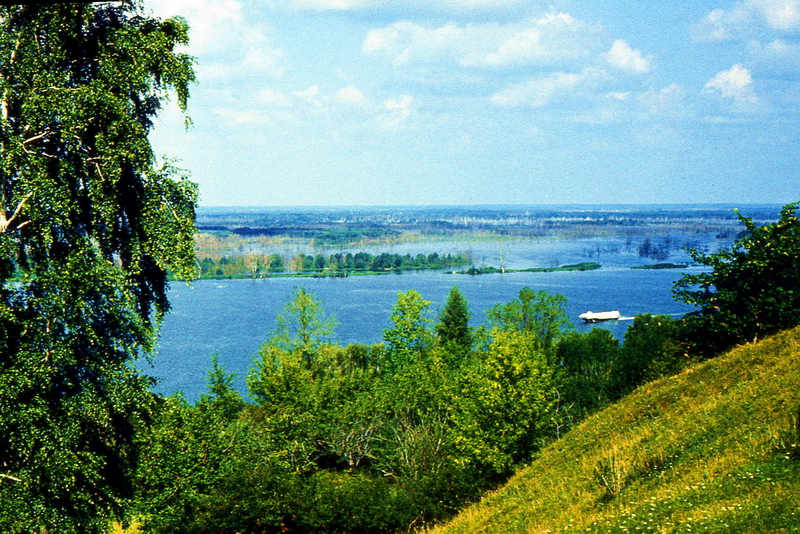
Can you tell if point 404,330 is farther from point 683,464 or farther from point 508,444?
point 683,464

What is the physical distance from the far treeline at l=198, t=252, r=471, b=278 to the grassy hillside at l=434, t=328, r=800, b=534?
143715 millimetres

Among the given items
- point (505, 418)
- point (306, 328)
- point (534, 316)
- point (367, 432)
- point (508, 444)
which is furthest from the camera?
point (534, 316)

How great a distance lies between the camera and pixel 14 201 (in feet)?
33.0

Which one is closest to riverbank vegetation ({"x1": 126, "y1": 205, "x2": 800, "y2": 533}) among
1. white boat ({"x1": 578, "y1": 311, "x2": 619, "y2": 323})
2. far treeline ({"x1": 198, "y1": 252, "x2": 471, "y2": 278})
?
white boat ({"x1": 578, "y1": 311, "x2": 619, "y2": 323})

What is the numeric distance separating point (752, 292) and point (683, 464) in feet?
40.2

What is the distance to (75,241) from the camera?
34.7 feet

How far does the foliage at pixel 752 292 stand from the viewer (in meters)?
20.8

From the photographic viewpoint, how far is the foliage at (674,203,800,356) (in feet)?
68.1

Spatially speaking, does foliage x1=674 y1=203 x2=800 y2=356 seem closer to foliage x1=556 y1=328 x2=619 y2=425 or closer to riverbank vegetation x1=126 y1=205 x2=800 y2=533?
riverbank vegetation x1=126 y1=205 x2=800 y2=533

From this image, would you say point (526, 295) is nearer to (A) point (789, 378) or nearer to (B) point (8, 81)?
(A) point (789, 378)

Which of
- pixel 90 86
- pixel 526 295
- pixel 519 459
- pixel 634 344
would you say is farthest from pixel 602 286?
pixel 90 86

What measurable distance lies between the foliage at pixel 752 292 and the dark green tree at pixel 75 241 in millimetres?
18293

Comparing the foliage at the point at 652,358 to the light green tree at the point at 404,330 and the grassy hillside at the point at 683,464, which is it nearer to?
the grassy hillside at the point at 683,464

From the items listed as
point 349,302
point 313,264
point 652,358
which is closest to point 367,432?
point 652,358
